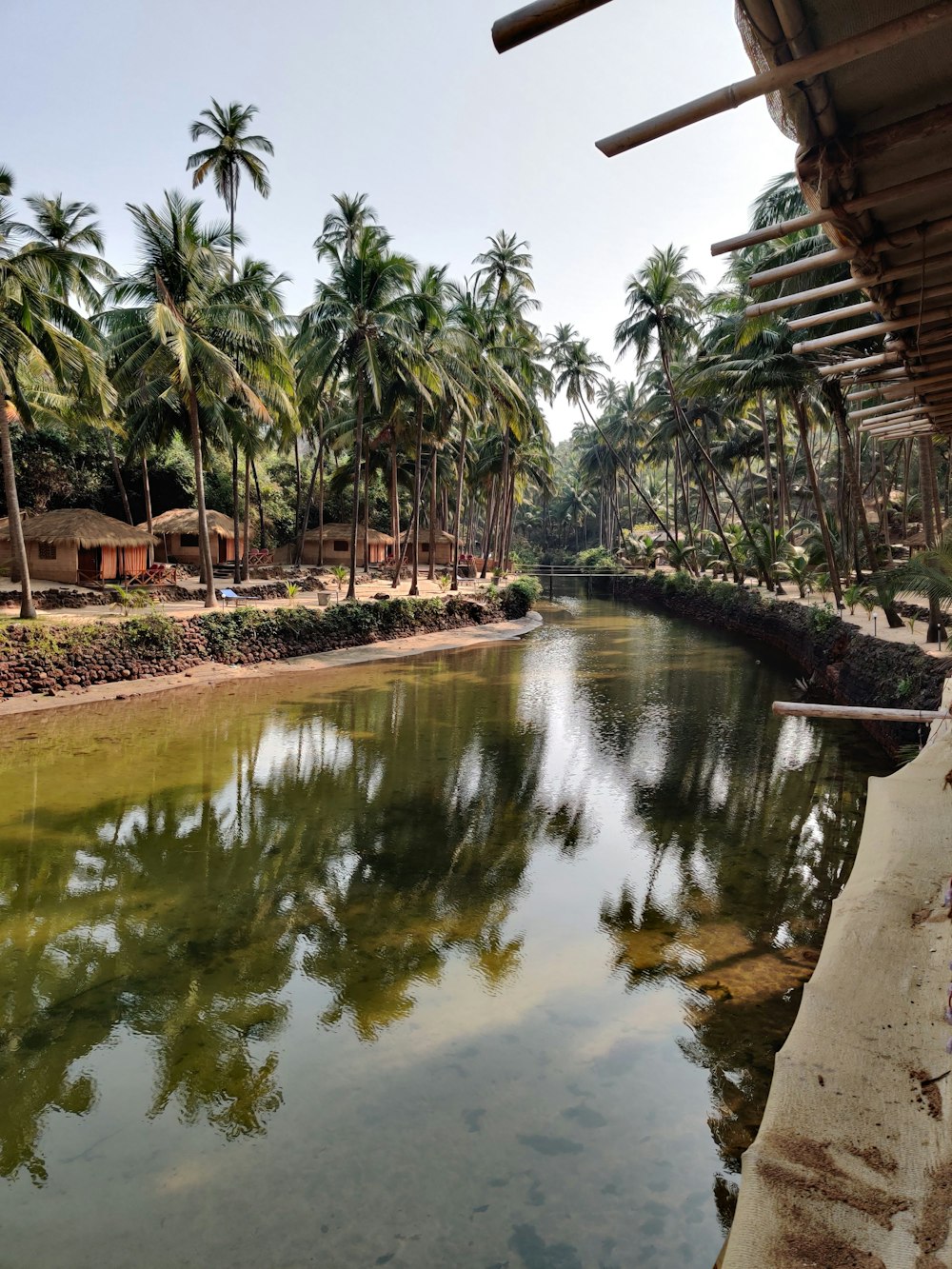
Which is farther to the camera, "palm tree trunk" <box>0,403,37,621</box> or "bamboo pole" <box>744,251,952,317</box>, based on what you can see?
"palm tree trunk" <box>0,403,37,621</box>

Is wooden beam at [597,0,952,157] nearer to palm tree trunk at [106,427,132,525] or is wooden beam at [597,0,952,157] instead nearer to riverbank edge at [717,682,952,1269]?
riverbank edge at [717,682,952,1269]

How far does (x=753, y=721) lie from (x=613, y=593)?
103 feet

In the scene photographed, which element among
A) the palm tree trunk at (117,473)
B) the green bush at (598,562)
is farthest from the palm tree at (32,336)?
the green bush at (598,562)

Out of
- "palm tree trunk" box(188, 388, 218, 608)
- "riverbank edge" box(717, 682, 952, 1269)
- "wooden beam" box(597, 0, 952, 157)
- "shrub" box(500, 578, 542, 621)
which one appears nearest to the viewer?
"wooden beam" box(597, 0, 952, 157)

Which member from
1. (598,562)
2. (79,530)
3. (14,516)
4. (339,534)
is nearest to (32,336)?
(14,516)

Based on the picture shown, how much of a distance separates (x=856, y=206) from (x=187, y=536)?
2986 cm

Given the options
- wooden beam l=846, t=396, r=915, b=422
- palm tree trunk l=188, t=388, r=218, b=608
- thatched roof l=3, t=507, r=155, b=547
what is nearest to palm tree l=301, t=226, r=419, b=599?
palm tree trunk l=188, t=388, r=218, b=608

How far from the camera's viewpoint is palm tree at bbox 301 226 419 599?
21.1m

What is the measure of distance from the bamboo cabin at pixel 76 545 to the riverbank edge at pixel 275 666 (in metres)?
6.62

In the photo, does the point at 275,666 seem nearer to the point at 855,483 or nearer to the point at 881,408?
the point at 881,408

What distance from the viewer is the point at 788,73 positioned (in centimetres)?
243

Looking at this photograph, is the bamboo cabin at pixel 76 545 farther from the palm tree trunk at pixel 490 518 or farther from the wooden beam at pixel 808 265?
the wooden beam at pixel 808 265

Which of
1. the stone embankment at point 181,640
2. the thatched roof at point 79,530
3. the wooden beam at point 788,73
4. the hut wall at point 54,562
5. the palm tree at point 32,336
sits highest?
the palm tree at point 32,336

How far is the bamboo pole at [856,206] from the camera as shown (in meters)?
3.26
